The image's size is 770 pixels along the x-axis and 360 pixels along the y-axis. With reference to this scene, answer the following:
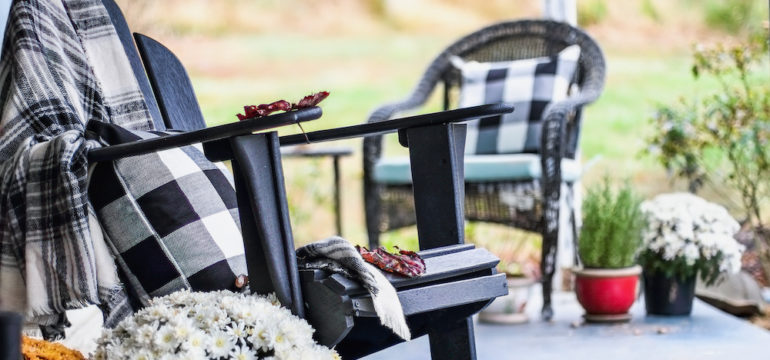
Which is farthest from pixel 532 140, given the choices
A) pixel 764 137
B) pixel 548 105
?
pixel 764 137

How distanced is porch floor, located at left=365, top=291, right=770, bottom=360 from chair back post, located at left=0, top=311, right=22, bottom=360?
1687 millimetres

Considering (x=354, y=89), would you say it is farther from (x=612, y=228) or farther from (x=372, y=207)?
(x=612, y=228)

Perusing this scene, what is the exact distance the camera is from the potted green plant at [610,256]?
275cm

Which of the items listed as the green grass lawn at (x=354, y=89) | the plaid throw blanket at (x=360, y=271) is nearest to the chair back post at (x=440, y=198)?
the plaid throw blanket at (x=360, y=271)

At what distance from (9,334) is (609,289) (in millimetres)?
2271

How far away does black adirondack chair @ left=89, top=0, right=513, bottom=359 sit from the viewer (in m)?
1.22

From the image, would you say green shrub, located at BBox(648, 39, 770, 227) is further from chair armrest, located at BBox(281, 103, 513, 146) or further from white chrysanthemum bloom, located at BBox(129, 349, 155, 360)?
white chrysanthemum bloom, located at BBox(129, 349, 155, 360)

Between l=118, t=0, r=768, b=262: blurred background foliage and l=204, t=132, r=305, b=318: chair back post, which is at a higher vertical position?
l=118, t=0, r=768, b=262: blurred background foliage

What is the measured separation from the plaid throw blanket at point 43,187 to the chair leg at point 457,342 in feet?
1.71

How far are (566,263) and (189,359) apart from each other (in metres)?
2.89

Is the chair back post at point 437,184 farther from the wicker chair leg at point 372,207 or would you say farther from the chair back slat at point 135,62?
the wicker chair leg at point 372,207

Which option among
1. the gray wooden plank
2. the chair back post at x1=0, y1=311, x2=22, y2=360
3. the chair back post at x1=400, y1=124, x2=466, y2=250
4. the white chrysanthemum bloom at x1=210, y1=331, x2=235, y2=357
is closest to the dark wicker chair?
the chair back post at x1=400, y1=124, x2=466, y2=250

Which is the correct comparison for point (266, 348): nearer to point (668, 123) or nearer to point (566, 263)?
point (668, 123)

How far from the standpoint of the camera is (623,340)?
8.29ft
